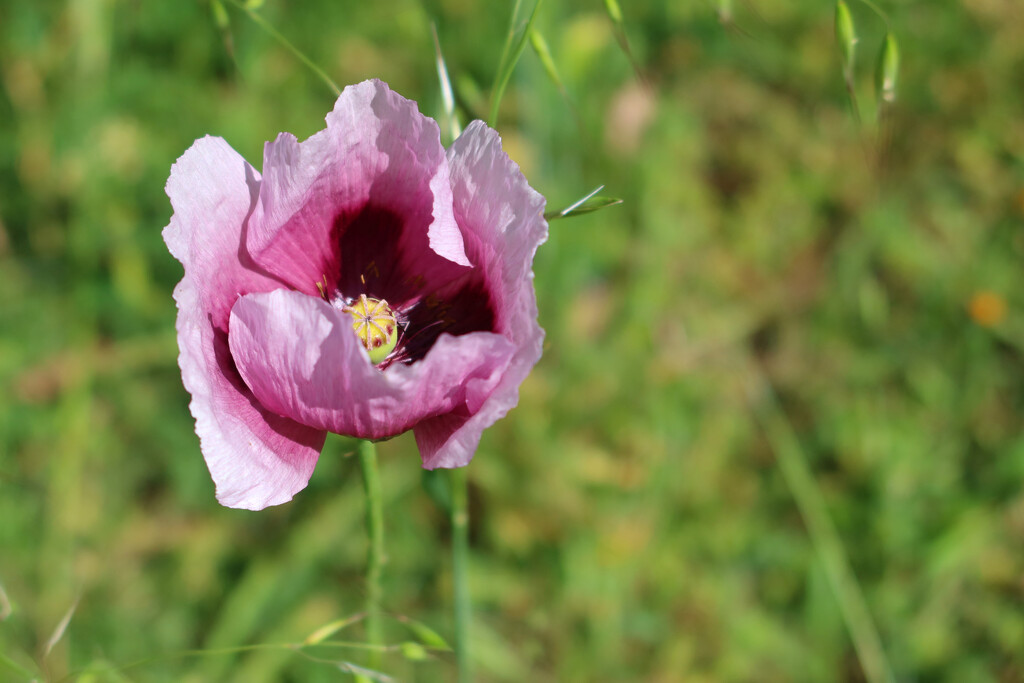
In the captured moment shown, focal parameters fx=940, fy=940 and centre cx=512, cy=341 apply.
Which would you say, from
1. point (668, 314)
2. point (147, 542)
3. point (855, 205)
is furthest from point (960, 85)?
point (147, 542)

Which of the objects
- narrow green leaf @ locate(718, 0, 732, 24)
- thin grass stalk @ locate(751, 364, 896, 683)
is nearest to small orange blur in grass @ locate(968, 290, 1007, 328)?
thin grass stalk @ locate(751, 364, 896, 683)

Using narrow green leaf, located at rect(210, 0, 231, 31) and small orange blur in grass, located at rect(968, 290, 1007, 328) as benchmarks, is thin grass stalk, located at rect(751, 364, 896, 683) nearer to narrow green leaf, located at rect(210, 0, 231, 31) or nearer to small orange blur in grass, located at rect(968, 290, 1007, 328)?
small orange blur in grass, located at rect(968, 290, 1007, 328)

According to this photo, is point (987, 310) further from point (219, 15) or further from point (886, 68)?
point (219, 15)

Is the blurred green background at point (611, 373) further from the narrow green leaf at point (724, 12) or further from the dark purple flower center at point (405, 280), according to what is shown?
the narrow green leaf at point (724, 12)

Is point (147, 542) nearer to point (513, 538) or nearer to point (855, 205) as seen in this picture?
point (513, 538)

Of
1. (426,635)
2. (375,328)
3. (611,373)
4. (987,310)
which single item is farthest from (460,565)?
(987,310)

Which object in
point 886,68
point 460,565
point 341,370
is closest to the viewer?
point 341,370
